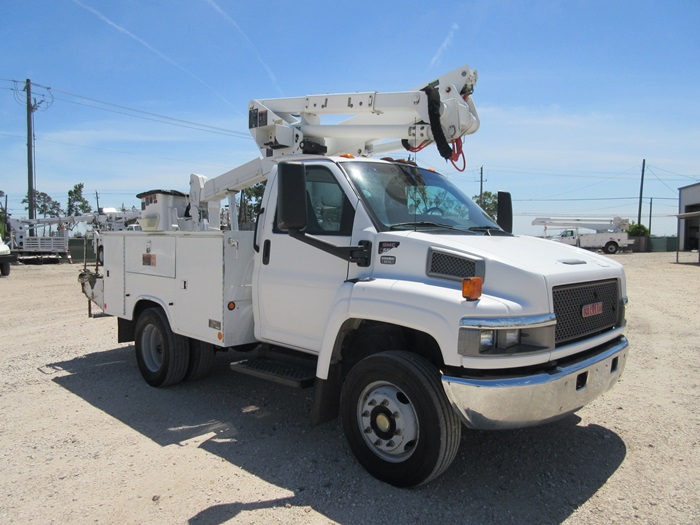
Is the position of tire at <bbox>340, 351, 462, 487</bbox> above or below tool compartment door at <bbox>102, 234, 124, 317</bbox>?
below

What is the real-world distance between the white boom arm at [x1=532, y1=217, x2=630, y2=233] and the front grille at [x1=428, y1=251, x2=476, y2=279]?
45.7 meters

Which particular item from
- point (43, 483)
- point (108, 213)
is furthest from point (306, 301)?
point (108, 213)

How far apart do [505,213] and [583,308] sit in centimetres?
224

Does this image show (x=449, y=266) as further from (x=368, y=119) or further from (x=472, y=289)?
(x=368, y=119)

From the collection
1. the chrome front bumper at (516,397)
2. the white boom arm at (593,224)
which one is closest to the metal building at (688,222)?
the white boom arm at (593,224)

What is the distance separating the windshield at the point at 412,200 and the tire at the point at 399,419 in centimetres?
108

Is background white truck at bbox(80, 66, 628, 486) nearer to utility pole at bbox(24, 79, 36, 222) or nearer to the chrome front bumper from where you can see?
the chrome front bumper

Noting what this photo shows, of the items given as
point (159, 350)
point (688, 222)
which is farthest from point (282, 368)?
point (688, 222)

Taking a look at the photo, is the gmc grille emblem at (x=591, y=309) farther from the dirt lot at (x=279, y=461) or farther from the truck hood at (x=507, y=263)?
the dirt lot at (x=279, y=461)

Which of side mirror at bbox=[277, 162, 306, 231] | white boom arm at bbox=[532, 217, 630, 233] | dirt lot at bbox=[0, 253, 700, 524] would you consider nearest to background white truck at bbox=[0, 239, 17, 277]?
dirt lot at bbox=[0, 253, 700, 524]

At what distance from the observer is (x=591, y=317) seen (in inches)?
145

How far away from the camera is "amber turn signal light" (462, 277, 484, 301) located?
3.09 m

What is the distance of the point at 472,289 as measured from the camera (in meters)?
3.09

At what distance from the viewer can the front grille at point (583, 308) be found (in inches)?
132
